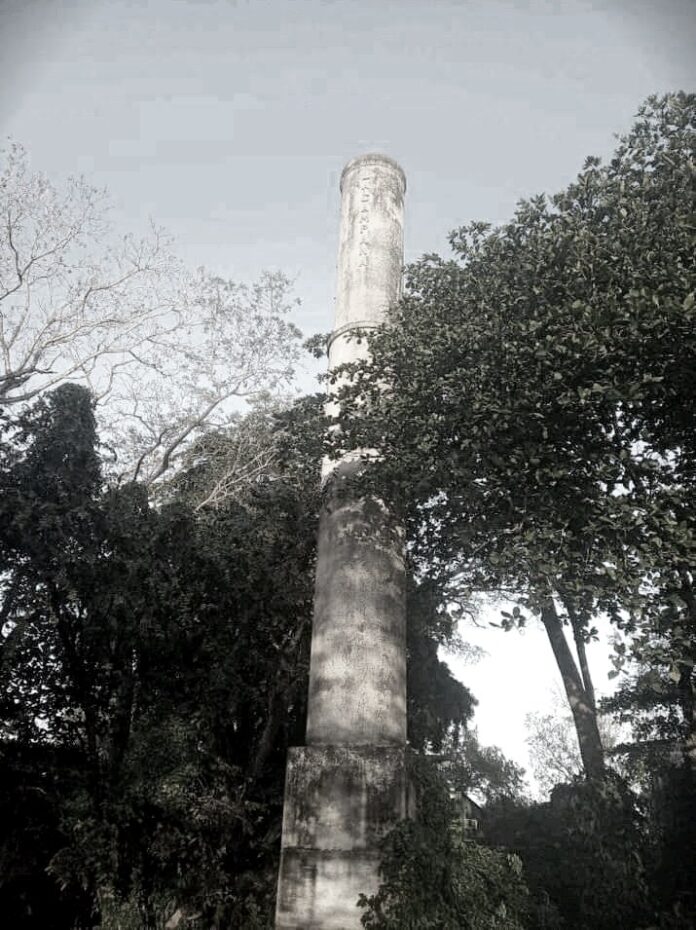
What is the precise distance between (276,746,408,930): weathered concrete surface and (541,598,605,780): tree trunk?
927 cm

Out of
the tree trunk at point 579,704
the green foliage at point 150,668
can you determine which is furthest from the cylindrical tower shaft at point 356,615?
the tree trunk at point 579,704

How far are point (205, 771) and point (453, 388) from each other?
7.05 meters

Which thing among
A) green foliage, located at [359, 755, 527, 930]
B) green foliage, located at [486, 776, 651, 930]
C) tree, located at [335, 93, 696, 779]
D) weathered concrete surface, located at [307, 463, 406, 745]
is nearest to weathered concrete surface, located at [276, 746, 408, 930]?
green foliage, located at [359, 755, 527, 930]

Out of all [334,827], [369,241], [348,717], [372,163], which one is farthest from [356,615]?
[372,163]

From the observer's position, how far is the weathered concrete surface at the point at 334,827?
6.65 metres

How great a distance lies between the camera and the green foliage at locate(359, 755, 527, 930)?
638cm

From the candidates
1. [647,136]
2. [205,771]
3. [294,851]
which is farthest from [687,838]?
[647,136]

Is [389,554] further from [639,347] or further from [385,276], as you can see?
[385,276]

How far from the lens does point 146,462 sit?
56.7 ft

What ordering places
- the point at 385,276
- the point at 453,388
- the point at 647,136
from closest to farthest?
1. the point at 453,388
2. the point at 647,136
3. the point at 385,276

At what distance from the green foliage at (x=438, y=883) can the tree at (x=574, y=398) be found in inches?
98.6

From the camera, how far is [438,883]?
659 centimetres

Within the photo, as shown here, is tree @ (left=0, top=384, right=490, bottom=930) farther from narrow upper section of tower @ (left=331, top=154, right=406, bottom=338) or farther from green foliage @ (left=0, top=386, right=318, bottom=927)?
narrow upper section of tower @ (left=331, top=154, right=406, bottom=338)

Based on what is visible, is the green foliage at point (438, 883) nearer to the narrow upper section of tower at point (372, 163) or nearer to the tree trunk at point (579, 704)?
the tree trunk at point (579, 704)
